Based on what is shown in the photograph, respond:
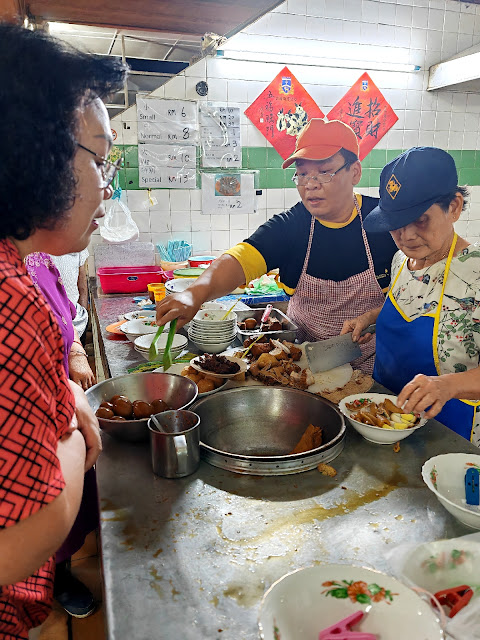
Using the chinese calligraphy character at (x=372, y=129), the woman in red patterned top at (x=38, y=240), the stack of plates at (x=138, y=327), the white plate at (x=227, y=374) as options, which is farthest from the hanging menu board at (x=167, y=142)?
the woman in red patterned top at (x=38, y=240)

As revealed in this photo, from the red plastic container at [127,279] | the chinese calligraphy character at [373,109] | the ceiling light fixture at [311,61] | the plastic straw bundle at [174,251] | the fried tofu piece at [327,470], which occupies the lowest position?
the fried tofu piece at [327,470]

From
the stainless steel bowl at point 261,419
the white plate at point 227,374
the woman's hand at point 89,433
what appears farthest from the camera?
the white plate at point 227,374

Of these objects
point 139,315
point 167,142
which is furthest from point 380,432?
point 167,142

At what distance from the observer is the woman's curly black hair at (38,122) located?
79 cm

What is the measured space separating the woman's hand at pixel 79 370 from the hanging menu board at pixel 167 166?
2564 millimetres

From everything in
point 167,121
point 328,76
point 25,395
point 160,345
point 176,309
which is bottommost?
point 160,345

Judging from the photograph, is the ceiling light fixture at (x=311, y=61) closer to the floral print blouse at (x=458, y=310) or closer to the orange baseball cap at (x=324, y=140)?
the orange baseball cap at (x=324, y=140)

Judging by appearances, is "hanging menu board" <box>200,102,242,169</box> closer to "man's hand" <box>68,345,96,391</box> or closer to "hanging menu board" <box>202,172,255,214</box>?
"hanging menu board" <box>202,172,255,214</box>

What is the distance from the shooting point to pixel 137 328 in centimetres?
262

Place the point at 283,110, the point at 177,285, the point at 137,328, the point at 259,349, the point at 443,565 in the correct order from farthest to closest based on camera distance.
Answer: the point at 283,110 → the point at 177,285 → the point at 137,328 → the point at 259,349 → the point at 443,565

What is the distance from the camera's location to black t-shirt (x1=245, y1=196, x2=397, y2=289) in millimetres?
2404

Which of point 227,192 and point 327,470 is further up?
point 227,192

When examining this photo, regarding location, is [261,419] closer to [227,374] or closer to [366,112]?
[227,374]

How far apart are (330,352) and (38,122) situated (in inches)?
57.9
